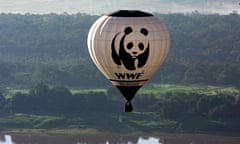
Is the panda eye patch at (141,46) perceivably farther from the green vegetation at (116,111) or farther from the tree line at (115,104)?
the tree line at (115,104)

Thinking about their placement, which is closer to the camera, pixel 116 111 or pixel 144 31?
pixel 144 31

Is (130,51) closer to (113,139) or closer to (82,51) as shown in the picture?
(113,139)

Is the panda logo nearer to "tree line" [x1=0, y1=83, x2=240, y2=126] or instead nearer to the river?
the river

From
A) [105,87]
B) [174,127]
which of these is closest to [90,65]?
[105,87]

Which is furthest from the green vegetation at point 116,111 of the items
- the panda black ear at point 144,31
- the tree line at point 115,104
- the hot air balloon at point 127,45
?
the panda black ear at point 144,31

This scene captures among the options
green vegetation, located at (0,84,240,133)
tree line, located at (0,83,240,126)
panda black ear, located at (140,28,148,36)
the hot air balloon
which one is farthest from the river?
panda black ear, located at (140,28,148,36)

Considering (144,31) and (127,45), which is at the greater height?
(144,31)

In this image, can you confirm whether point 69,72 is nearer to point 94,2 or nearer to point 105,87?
point 105,87

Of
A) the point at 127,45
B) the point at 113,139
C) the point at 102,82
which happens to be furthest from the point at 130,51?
the point at 102,82
